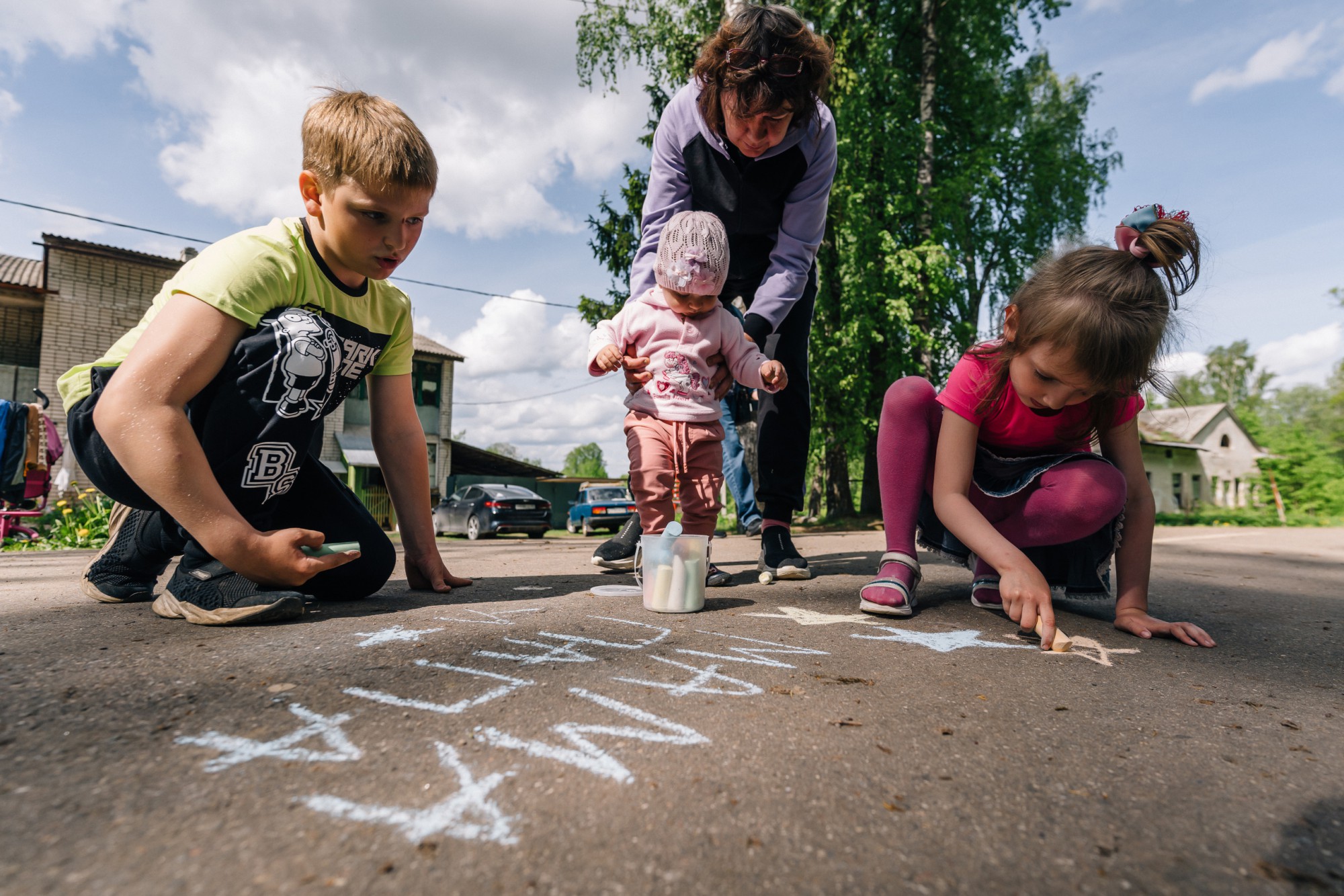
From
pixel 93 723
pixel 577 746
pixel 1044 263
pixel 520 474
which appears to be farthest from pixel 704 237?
pixel 520 474

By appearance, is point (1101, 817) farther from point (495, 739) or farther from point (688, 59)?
point (688, 59)

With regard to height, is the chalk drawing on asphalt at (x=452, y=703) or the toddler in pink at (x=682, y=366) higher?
the toddler in pink at (x=682, y=366)

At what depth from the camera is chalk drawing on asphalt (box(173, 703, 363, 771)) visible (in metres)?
0.91

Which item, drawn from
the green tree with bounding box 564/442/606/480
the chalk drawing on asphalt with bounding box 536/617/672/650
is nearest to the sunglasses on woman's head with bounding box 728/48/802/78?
the chalk drawing on asphalt with bounding box 536/617/672/650

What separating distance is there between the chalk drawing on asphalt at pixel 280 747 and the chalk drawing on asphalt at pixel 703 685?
481 mm

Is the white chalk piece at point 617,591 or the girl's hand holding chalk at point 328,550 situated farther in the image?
the white chalk piece at point 617,591

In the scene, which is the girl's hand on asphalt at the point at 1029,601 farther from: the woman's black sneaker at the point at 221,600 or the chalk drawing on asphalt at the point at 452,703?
the woman's black sneaker at the point at 221,600

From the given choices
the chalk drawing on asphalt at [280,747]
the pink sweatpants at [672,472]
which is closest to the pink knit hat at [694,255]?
the pink sweatpants at [672,472]

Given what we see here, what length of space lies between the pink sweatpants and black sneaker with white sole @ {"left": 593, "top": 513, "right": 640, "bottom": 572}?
54 cm

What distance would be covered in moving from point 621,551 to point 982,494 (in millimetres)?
1563

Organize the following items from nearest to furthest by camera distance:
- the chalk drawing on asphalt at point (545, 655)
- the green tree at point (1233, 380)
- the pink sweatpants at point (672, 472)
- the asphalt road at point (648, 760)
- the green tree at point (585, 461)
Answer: the asphalt road at point (648, 760) < the chalk drawing on asphalt at point (545, 655) < the pink sweatpants at point (672, 472) < the green tree at point (1233, 380) < the green tree at point (585, 461)

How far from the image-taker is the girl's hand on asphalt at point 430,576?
94.6 inches

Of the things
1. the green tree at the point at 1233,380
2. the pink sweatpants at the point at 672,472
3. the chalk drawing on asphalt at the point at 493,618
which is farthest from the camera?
the green tree at the point at 1233,380

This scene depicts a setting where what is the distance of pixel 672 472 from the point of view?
2.52 meters
